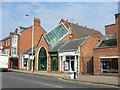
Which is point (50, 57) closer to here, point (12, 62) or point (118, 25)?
point (118, 25)

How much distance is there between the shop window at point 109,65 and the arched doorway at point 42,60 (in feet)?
43.5

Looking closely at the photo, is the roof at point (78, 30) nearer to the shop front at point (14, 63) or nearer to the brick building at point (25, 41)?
the brick building at point (25, 41)

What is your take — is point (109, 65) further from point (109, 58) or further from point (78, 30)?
point (78, 30)

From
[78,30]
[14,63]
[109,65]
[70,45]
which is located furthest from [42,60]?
[109,65]

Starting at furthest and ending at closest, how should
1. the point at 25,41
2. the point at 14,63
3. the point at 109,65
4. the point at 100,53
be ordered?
the point at 14,63 < the point at 25,41 < the point at 100,53 < the point at 109,65

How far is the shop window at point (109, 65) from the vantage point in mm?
19203

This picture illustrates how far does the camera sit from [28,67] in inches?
1401

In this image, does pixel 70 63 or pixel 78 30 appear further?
pixel 78 30

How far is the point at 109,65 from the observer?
19.9m

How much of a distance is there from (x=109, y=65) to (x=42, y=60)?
50.2ft

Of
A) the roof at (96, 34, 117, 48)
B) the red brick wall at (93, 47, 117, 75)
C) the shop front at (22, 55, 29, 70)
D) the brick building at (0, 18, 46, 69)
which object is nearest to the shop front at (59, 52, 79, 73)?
the red brick wall at (93, 47, 117, 75)

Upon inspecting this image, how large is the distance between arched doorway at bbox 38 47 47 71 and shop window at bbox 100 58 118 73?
1327 centimetres

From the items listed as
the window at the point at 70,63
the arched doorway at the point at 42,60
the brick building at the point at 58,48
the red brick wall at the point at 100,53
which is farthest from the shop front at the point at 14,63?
the red brick wall at the point at 100,53

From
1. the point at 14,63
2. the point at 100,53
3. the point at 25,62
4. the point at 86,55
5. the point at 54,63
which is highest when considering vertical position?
the point at 100,53
